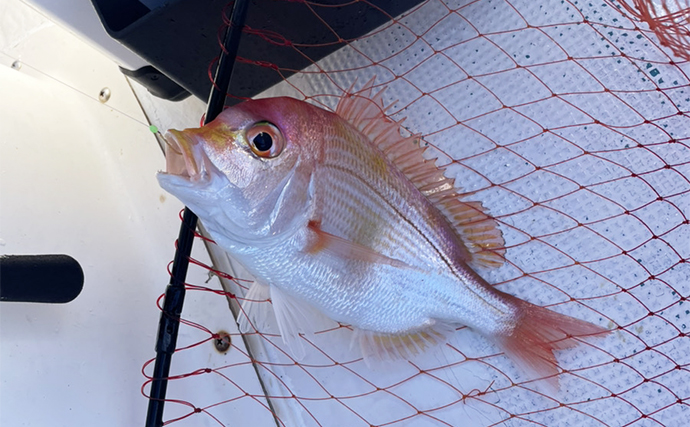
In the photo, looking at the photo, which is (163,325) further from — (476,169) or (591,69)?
(591,69)

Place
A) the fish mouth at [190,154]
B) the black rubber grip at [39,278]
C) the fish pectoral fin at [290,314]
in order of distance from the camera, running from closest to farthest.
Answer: the fish mouth at [190,154]
the black rubber grip at [39,278]
the fish pectoral fin at [290,314]

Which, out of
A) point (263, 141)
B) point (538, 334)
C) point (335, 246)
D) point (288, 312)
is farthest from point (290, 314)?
point (538, 334)

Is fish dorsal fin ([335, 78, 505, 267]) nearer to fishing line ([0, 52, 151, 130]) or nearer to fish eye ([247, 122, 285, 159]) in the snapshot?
fish eye ([247, 122, 285, 159])

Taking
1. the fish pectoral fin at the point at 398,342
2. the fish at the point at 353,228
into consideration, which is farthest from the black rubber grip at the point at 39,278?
the fish pectoral fin at the point at 398,342

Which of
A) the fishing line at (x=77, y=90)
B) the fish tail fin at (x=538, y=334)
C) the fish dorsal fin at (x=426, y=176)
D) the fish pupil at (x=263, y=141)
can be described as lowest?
the fish tail fin at (x=538, y=334)

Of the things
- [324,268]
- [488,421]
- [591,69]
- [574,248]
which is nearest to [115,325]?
[324,268]

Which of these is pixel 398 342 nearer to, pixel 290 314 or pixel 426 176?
pixel 290 314

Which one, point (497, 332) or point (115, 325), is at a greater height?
point (497, 332)

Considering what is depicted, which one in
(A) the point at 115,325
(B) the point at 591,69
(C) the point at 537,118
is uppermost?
(B) the point at 591,69

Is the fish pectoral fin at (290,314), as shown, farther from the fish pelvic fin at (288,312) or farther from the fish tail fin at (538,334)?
the fish tail fin at (538,334)
